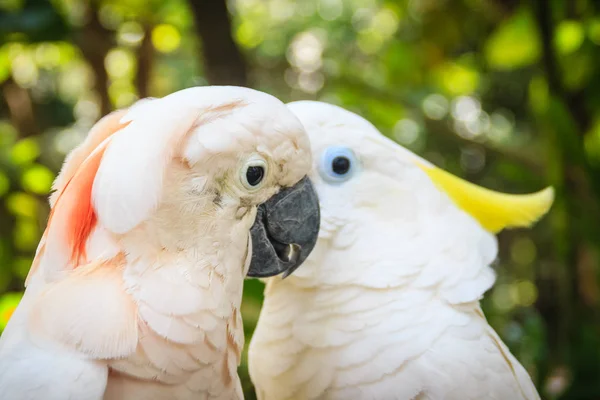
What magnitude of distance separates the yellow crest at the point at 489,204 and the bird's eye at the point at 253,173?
1.47 feet

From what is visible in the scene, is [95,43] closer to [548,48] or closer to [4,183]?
[4,183]

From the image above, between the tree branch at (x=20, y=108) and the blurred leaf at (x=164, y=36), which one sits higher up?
the blurred leaf at (x=164, y=36)

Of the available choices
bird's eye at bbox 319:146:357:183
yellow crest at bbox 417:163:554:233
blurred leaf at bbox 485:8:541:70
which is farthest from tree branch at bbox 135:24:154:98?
blurred leaf at bbox 485:8:541:70

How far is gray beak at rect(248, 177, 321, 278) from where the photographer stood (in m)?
0.94

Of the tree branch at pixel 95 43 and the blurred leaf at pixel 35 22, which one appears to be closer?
the blurred leaf at pixel 35 22

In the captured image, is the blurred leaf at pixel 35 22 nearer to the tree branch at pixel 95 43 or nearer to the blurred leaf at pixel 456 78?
the tree branch at pixel 95 43

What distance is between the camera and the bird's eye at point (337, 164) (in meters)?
1.09

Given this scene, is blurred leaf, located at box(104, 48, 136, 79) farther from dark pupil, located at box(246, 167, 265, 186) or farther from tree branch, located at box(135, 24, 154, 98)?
dark pupil, located at box(246, 167, 265, 186)

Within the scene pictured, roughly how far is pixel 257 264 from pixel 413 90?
1984mm

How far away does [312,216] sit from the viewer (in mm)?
995

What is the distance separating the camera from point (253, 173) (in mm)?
853

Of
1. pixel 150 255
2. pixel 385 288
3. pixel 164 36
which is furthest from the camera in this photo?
pixel 164 36

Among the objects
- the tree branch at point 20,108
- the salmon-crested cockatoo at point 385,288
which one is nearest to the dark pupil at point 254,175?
the salmon-crested cockatoo at point 385,288

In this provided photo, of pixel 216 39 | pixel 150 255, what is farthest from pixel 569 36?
pixel 150 255
